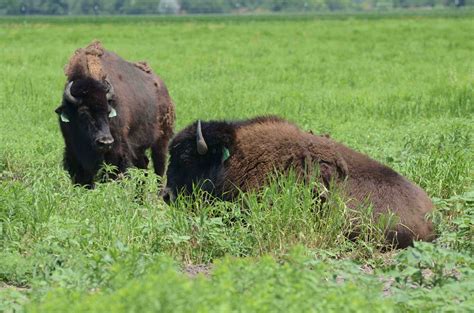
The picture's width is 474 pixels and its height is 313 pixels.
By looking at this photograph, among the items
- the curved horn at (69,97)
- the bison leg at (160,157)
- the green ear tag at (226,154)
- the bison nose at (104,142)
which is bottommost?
the bison leg at (160,157)

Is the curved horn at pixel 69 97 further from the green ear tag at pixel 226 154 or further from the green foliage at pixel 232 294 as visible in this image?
the green foliage at pixel 232 294

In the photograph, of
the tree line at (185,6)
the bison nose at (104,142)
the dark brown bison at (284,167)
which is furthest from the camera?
the tree line at (185,6)

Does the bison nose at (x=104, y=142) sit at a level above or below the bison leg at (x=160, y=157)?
above

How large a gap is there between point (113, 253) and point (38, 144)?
8.36 metres

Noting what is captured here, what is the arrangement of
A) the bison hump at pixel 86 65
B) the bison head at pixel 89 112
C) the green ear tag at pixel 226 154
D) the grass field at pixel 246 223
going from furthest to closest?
1. the bison hump at pixel 86 65
2. the bison head at pixel 89 112
3. the green ear tag at pixel 226 154
4. the grass field at pixel 246 223

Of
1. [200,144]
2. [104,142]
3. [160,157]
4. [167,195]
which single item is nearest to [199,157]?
[200,144]

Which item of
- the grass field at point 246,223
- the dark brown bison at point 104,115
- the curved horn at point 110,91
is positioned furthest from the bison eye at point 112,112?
the grass field at point 246,223

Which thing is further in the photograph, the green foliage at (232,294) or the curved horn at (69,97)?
the curved horn at (69,97)

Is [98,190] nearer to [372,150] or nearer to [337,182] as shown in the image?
[337,182]

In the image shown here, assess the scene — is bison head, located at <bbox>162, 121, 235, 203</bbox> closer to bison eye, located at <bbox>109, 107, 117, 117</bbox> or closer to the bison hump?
bison eye, located at <bbox>109, 107, 117, 117</bbox>

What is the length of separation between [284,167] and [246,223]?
922mm

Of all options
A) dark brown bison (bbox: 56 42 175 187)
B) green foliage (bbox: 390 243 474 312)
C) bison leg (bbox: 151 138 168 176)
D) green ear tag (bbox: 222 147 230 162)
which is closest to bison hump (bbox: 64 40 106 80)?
dark brown bison (bbox: 56 42 175 187)

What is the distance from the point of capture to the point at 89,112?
11.7 m

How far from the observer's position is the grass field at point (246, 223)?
5.26m
